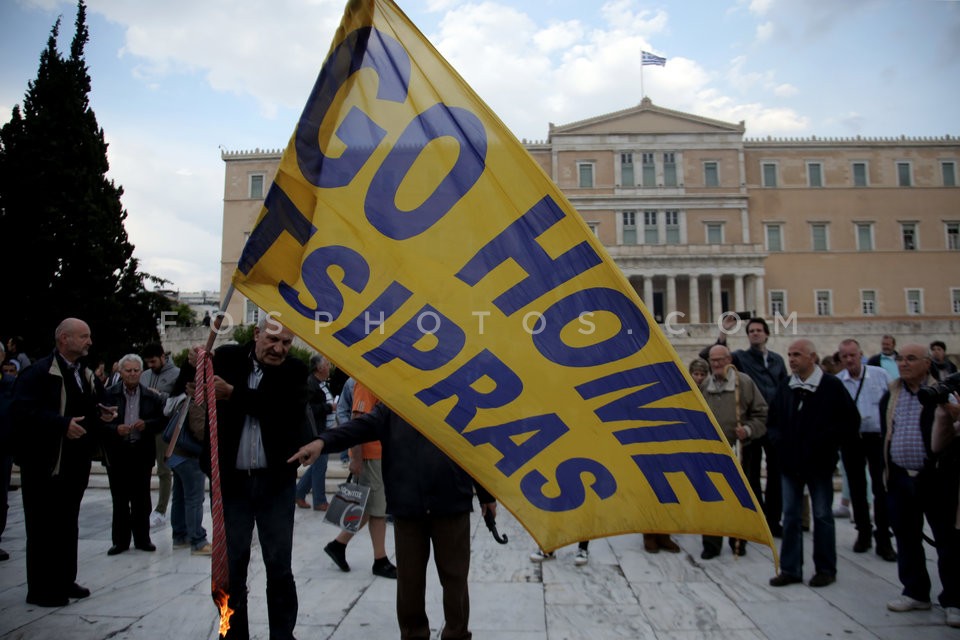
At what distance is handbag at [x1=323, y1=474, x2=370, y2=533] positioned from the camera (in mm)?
4676

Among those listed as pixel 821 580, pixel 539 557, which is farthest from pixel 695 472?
pixel 539 557

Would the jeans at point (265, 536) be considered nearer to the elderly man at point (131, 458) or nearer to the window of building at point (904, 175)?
the elderly man at point (131, 458)

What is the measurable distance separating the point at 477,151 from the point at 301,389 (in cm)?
169

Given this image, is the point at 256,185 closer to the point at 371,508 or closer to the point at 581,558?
the point at 371,508

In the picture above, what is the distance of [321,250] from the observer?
2.84 metres

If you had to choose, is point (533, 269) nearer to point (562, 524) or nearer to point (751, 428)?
point (562, 524)

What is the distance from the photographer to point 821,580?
4773 mm

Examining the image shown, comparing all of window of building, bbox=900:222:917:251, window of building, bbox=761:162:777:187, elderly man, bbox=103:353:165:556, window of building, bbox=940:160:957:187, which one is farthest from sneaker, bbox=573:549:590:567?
window of building, bbox=940:160:957:187

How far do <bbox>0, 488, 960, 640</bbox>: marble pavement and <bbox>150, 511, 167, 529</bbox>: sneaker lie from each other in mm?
736

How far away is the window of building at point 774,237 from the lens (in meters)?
46.6

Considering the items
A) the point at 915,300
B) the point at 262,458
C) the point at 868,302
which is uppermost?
the point at 915,300

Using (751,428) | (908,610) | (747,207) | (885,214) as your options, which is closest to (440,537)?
(908,610)

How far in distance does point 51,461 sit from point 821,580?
5.64 metres

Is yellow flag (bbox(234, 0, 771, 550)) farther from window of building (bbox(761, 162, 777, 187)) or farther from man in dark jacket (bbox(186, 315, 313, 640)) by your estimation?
window of building (bbox(761, 162, 777, 187))
